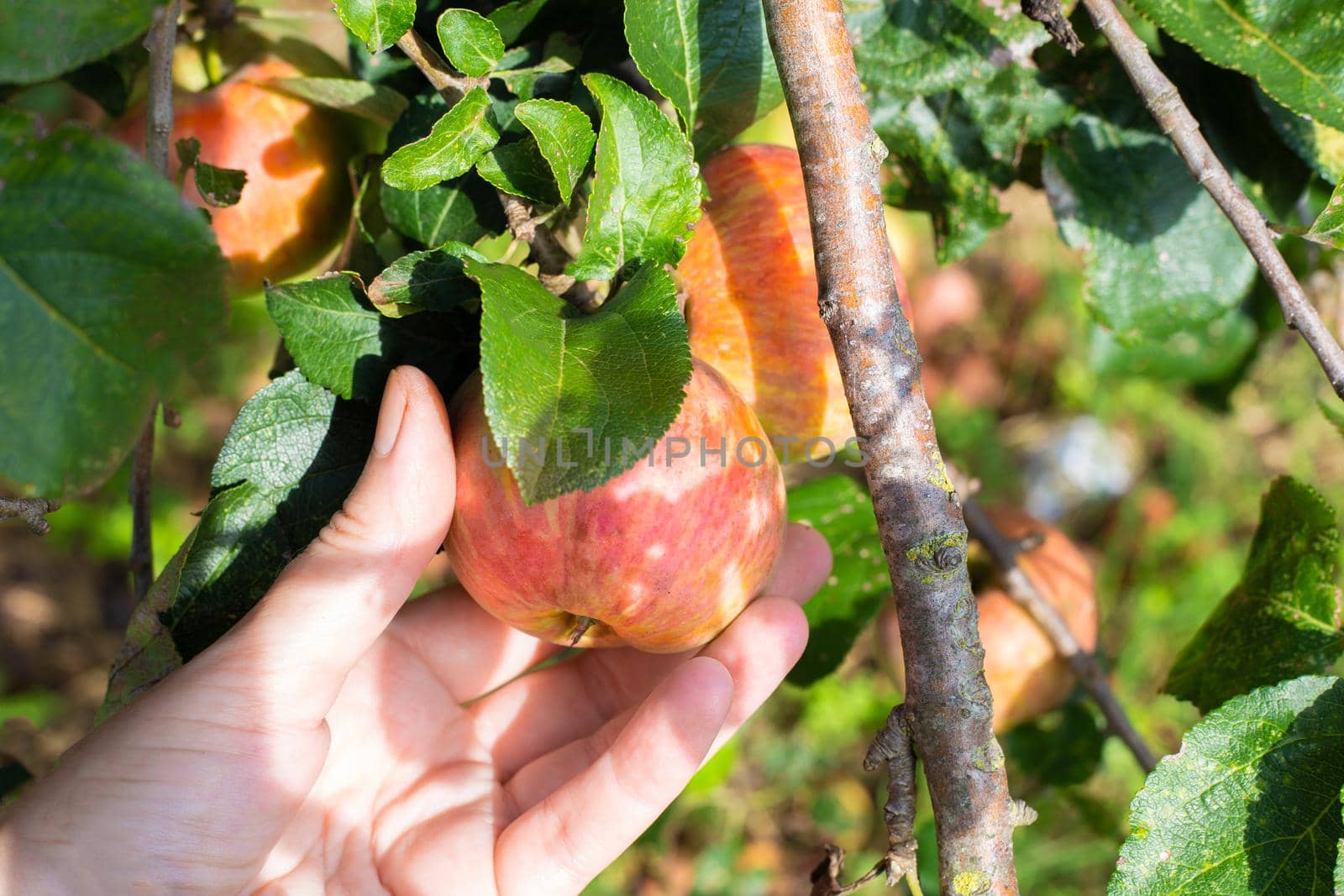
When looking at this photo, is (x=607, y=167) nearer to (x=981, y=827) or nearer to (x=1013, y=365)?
(x=981, y=827)

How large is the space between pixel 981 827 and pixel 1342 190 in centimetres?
64

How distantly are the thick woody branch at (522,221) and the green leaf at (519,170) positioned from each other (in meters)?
0.03

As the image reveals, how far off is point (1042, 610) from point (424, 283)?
42.6 inches

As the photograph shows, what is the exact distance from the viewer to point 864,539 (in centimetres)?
138

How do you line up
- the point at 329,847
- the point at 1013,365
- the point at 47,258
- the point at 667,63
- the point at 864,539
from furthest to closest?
1. the point at 1013,365
2. the point at 864,539
3. the point at 329,847
4. the point at 667,63
5. the point at 47,258

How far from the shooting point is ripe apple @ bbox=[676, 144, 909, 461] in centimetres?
102

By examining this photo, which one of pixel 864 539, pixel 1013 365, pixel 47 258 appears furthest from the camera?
pixel 1013 365

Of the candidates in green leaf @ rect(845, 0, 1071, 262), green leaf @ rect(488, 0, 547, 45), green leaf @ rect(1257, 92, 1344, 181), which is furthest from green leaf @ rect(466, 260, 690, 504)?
green leaf @ rect(1257, 92, 1344, 181)

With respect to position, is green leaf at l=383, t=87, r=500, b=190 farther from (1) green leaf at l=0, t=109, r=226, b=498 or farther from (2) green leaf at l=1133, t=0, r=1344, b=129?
(2) green leaf at l=1133, t=0, r=1344, b=129

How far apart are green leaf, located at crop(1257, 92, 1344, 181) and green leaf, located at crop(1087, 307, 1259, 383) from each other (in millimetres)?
583

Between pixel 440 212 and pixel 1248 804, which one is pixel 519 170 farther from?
pixel 1248 804

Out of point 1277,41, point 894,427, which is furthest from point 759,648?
point 1277,41

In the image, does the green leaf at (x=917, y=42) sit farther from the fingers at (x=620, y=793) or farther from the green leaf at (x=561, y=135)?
the fingers at (x=620, y=793)

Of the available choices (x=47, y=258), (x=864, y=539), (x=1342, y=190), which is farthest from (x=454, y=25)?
(x=864, y=539)
